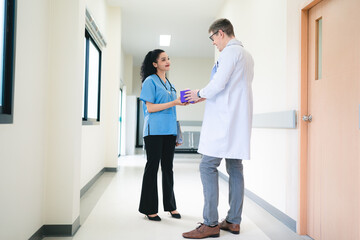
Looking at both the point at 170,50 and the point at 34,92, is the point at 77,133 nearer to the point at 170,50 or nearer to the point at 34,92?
the point at 34,92

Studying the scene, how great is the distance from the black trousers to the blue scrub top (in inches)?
2.6

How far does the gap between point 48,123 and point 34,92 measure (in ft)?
0.97

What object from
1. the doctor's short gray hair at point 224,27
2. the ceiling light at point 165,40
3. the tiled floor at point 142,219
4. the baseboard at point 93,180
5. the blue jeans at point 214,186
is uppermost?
the ceiling light at point 165,40

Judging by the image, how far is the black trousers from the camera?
7.83 feet

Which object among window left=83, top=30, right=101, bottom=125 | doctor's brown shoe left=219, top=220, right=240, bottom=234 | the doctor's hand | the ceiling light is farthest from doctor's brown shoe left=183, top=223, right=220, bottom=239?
the ceiling light

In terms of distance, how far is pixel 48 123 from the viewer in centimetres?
207

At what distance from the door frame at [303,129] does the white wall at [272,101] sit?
7 centimetres

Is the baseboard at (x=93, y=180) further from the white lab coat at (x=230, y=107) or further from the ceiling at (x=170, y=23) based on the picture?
the ceiling at (x=170, y=23)

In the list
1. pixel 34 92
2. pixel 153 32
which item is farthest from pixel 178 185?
pixel 153 32

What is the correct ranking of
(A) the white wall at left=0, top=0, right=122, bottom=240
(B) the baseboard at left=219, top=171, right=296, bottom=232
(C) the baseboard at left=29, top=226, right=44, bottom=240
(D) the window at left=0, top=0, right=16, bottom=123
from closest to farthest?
1. (D) the window at left=0, top=0, right=16, bottom=123
2. (A) the white wall at left=0, top=0, right=122, bottom=240
3. (C) the baseboard at left=29, top=226, right=44, bottom=240
4. (B) the baseboard at left=219, top=171, right=296, bottom=232

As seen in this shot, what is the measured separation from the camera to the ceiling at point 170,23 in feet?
17.2

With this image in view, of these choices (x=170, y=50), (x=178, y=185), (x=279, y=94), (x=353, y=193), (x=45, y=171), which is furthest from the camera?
(x=170, y=50)

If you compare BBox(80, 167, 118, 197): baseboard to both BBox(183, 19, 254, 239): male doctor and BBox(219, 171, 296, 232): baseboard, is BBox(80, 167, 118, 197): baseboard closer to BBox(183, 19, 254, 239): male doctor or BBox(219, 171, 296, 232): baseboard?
BBox(183, 19, 254, 239): male doctor

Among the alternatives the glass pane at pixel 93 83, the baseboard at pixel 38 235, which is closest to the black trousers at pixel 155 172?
the baseboard at pixel 38 235
